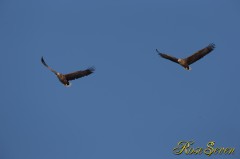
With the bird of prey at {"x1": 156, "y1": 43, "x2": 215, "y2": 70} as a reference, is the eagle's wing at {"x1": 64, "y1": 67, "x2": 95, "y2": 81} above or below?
above

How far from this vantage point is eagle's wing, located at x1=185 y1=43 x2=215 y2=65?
1369 inches

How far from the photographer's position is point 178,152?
3222 cm

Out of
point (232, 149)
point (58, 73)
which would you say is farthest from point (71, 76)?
point (232, 149)

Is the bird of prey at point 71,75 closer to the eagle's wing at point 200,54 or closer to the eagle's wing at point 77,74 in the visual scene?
the eagle's wing at point 77,74

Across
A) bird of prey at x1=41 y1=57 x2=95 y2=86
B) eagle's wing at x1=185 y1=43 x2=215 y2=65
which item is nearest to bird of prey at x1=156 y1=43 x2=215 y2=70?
eagle's wing at x1=185 y1=43 x2=215 y2=65

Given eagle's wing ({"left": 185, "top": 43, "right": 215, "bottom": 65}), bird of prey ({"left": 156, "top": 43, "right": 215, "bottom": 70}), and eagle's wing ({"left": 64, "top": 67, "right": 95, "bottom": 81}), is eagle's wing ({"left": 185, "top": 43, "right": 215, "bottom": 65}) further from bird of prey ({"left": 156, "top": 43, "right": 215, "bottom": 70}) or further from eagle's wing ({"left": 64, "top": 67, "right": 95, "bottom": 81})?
eagle's wing ({"left": 64, "top": 67, "right": 95, "bottom": 81})

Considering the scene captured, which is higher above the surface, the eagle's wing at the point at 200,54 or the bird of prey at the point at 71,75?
the bird of prey at the point at 71,75

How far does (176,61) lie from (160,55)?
1035 millimetres

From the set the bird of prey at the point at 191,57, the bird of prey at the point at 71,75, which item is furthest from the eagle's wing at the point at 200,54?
the bird of prey at the point at 71,75

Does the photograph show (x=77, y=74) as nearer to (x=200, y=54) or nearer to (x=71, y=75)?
(x=71, y=75)

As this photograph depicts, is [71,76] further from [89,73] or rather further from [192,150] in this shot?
[192,150]

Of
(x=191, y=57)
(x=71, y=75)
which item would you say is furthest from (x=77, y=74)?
(x=191, y=57)

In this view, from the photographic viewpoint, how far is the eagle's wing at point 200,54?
34781 mm

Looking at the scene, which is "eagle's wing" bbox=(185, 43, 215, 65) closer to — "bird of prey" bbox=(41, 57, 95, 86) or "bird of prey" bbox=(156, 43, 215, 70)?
"bird of prey" bbox=(156, 43, 215, 70)
